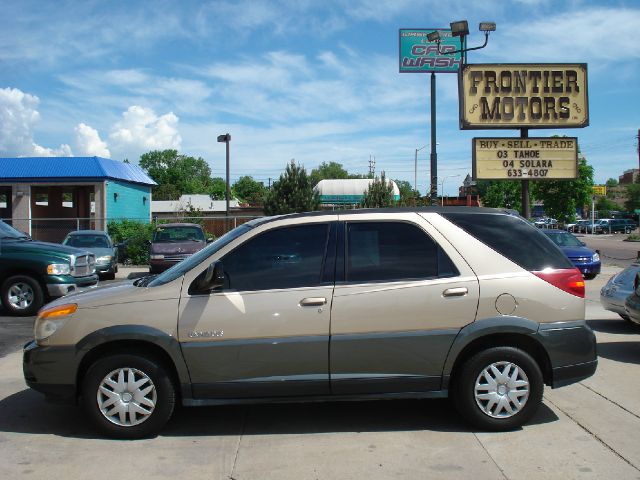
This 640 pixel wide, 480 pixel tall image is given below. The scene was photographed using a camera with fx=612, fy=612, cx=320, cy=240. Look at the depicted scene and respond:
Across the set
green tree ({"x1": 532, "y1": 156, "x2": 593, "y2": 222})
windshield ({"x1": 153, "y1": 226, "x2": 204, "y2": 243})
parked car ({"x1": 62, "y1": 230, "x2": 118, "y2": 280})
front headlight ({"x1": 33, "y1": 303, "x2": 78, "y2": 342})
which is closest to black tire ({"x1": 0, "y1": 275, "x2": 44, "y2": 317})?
parked car ({"x1": 62, "y1": 230, "x2": 118, "y2": 280})

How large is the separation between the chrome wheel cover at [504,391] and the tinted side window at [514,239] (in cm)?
87

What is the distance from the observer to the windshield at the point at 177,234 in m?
18.9

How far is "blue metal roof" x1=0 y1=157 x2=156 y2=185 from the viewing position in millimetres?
30922

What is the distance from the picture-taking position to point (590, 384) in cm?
642

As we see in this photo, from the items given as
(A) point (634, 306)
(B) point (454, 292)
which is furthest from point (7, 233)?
(A) point (634, 306)

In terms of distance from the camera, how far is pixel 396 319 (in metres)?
4.85

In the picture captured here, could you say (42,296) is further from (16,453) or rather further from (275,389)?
(275,389)

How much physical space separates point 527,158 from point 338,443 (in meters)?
16.6

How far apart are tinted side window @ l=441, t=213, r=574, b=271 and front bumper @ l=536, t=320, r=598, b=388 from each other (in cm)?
51

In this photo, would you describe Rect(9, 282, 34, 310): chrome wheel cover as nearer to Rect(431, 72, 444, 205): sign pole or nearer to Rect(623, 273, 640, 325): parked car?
Rect(623, 273, 640, 325): parked car

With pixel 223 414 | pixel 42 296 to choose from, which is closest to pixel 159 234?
pixel 42 296

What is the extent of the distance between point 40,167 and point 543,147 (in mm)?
24686

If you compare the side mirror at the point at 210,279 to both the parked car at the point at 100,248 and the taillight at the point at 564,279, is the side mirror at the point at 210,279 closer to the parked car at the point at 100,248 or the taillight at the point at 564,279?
the taillight at the point at 564,279

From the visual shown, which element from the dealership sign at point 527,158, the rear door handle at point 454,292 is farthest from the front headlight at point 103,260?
the rear door handle at point 454,292
